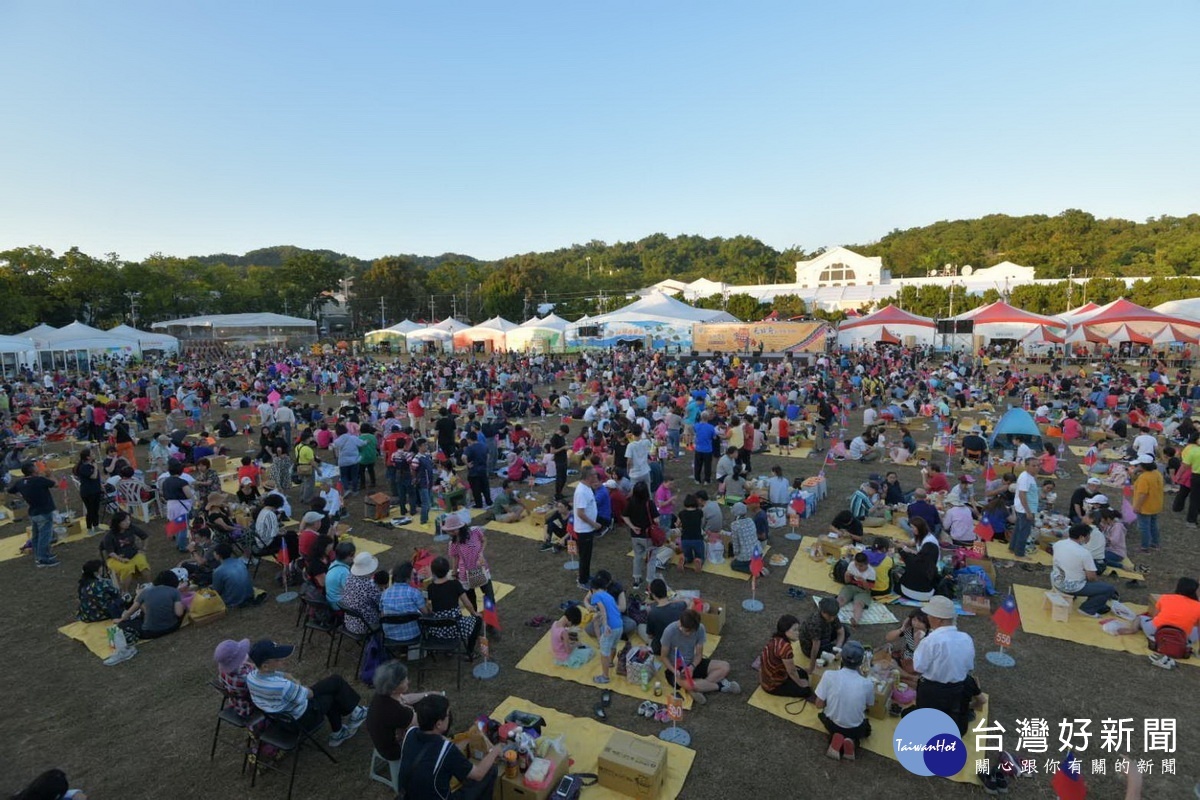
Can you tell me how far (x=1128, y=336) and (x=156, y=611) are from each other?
36.6 metres

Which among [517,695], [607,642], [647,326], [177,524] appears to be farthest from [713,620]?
[647,326]

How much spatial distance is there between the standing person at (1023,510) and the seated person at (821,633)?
4.09 metres

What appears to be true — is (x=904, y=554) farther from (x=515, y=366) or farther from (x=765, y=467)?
(x=515, y=366)

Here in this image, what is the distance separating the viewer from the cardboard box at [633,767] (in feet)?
13.6

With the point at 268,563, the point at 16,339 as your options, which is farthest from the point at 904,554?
the point at 16,339

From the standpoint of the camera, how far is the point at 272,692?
4316 mm

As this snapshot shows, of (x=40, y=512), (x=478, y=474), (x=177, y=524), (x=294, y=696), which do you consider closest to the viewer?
(x=294, y=696)

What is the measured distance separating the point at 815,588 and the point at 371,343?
49.7 metres

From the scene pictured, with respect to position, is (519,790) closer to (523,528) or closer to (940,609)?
(940,609)

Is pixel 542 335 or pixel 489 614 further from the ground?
pixel 542 335

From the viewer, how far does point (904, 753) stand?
4.04 meters

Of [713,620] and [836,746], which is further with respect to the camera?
[713,620]

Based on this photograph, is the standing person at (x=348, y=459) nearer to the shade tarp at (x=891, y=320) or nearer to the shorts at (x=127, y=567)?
the shorts at (x=127, y=567)

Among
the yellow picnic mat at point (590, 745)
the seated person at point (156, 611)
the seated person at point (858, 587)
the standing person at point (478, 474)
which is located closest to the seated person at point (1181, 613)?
the seated person at point (858, 587)
